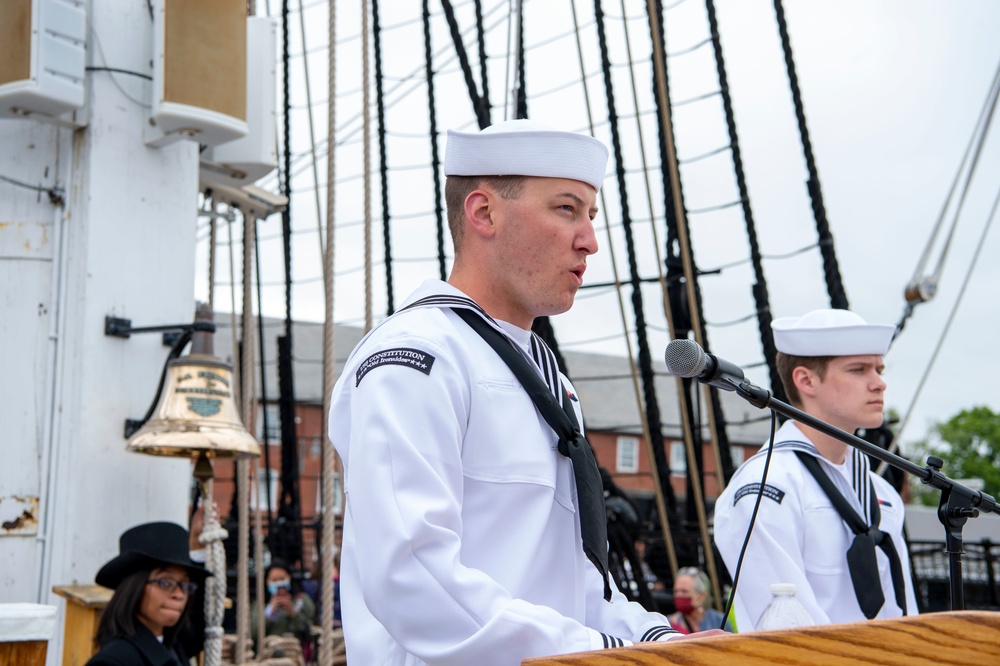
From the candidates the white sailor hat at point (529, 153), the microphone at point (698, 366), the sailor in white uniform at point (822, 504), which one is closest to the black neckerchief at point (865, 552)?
the sailor in white uniform at point (822, 504)

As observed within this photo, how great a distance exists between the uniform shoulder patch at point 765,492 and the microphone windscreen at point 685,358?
133 cm

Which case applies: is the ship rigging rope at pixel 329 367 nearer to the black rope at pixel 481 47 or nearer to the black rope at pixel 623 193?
the black rope at pixel 481 47

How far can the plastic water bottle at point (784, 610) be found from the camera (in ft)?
8.25

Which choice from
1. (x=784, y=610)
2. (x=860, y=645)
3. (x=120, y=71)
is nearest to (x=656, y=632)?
(x=860, y=645)

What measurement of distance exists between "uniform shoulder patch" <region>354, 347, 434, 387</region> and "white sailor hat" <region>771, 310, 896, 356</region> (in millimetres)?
1836

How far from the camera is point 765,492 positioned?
2.90m

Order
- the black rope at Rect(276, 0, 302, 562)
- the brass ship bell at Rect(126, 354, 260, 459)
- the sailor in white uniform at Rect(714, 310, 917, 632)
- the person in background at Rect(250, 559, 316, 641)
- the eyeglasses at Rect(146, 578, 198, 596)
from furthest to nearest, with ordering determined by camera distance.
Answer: the black rope at Rect(276, 0, 302, 562) → the person in background at Rect(250, 559, 316, 641) → the brass ship bell at Rect(126, 354, 260, 459) → the eyeglasses at Rect(146, 578, 198, 596) → the sailor in white uniform at Rect(714, 310, 917, 632)

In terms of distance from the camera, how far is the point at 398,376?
148 centimetres

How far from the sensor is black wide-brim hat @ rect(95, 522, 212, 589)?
3.36m

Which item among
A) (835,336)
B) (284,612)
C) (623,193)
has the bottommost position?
(284,612)

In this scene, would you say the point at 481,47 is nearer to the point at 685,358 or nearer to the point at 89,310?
the point at 89,310

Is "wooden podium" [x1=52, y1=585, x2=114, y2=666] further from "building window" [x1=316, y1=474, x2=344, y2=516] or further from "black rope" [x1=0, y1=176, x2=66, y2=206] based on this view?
"black rope" [x1=0, y1=176, x2=66, y2=206]

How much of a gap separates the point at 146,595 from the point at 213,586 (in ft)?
0.94

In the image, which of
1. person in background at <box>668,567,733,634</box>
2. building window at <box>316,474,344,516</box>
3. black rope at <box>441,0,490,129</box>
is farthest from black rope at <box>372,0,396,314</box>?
person in background at <box>668,567,733,634</box>
